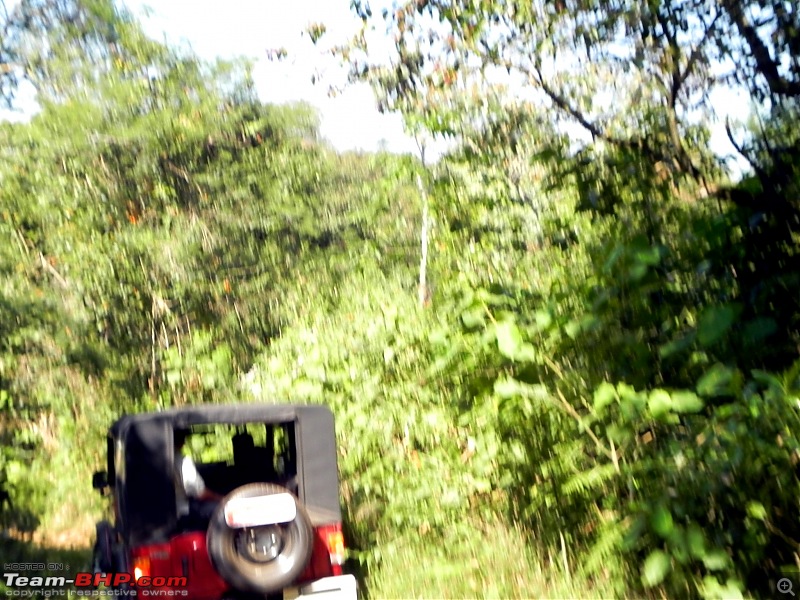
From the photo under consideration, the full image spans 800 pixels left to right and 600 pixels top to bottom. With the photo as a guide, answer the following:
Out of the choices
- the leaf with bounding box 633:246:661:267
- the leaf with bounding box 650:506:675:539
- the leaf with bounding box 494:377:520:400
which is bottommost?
the leaf with bounding box 650:506:675:539

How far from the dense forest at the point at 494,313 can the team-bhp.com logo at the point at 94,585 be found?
1969 millimetres

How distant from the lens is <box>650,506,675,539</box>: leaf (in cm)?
407

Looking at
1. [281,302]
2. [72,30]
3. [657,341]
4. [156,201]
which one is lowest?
[657,341]

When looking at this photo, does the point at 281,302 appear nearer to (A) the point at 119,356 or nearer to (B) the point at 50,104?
(A) the point at 119,356

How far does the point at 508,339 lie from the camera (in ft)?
15.8

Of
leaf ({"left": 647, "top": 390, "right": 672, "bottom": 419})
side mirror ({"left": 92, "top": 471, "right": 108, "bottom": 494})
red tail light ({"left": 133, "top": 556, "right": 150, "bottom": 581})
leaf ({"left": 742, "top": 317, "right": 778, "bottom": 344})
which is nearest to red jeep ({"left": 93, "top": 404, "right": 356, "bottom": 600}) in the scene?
red tail light ({"left": 133, "top": 556, "right": 150, "bottom": 581})

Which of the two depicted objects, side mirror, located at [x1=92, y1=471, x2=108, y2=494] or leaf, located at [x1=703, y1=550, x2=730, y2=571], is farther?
side mirror, located at [x1=92, y1=471, x2=108, y2=494]

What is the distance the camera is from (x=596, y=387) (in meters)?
4.87

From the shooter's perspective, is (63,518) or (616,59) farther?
(63,518)

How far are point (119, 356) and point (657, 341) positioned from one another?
33.4 feet

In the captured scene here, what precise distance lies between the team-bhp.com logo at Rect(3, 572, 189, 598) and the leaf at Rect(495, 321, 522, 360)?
237 centimetres

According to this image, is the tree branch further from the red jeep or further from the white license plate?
the white license plate

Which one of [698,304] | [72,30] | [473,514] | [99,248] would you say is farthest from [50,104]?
[698,304]

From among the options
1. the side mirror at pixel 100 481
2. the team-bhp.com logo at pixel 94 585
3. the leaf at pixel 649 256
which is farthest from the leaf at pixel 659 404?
the side mirror at pixel 100 481
